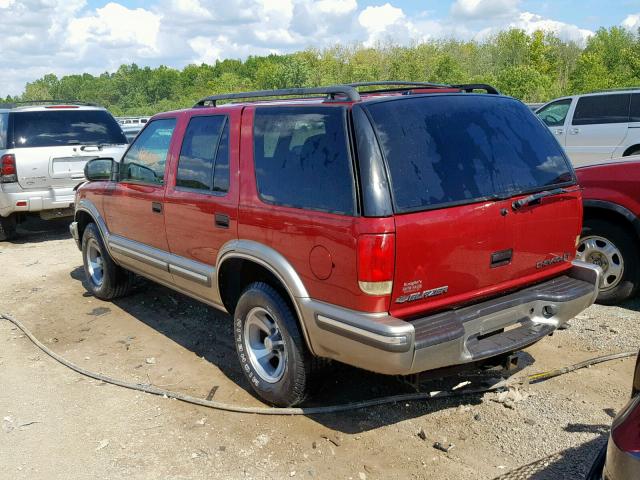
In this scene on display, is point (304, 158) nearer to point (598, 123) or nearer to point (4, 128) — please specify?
point (4, 128)

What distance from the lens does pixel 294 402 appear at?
12.4 ft

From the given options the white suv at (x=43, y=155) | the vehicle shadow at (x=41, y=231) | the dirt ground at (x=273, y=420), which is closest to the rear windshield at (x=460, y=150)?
the dirt ground at (x=273, y=420)

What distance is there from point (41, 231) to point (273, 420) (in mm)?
7961

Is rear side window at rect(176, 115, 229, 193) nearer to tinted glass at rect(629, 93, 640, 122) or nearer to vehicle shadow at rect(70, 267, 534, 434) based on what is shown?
vehicle shadow at rect(70, 267, 534, 434)

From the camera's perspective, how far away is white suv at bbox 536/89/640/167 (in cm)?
1124

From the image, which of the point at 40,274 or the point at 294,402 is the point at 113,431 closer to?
the point at 294,402

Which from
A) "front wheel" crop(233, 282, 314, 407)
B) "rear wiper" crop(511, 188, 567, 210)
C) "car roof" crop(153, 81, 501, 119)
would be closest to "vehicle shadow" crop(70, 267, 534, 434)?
"front wheel" crop(233, 282, 314, 407)

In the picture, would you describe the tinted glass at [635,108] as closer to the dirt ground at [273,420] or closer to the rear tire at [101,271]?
the dirt ground at [273,420]

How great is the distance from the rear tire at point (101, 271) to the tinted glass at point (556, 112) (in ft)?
32.3

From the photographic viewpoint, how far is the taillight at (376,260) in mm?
2965

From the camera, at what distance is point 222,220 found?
399 centimetres

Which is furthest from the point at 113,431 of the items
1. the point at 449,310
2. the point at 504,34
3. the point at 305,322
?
the point at 504,34

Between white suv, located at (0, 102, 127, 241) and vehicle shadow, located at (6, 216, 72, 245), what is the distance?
0.40 meters

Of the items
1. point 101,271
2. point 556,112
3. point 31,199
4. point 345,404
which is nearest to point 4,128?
point 31,199
